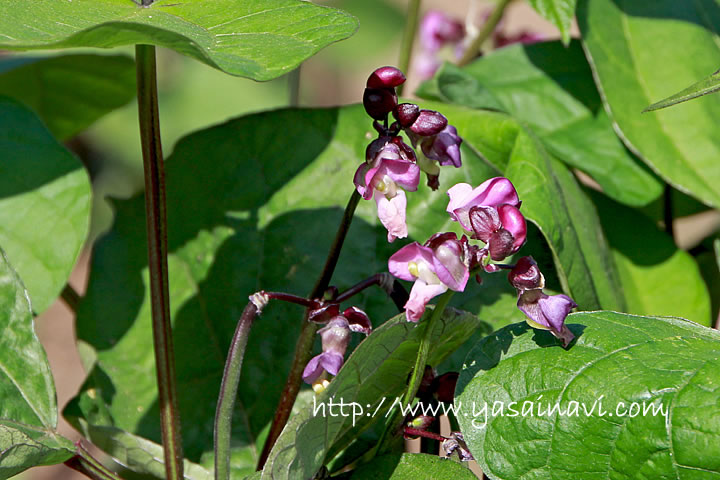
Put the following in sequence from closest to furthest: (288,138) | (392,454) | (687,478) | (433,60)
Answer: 1. (687,478)
2. (392,454)
3. (288,138)
4. (433,60)

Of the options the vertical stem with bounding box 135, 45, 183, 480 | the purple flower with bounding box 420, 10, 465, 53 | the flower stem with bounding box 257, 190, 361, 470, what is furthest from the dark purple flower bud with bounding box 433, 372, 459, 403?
the purple flower with bounding box 420, 10, 465, 53

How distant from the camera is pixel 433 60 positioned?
4.38ft

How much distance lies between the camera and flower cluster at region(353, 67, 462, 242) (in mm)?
508

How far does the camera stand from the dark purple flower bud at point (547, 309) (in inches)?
18.7

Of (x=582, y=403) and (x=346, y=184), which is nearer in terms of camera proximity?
(x=582, y=403)

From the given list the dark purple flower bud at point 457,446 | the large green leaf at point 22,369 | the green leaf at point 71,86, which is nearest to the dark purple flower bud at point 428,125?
the dark purple flower bud at point 457,446

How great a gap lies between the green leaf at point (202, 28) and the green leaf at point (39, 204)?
0.25 metres

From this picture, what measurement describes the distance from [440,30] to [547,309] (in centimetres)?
88

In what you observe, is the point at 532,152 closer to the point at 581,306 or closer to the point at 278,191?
the point at 581,306

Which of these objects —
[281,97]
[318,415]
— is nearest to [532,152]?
[318,415]

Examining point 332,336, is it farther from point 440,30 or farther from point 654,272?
point 440,30

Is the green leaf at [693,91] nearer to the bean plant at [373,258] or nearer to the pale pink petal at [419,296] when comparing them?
the bean plant at [373,258]

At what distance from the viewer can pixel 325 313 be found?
56 centimetres

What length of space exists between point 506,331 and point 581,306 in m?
0.19
